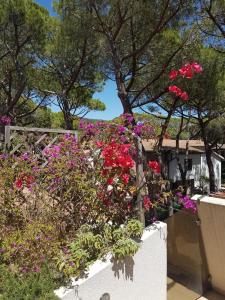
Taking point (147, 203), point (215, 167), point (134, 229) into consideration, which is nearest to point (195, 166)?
point (215, 167)

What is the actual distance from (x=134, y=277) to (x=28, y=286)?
2.98ft

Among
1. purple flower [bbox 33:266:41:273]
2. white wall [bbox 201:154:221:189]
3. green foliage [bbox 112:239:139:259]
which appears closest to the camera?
purple flower [bbox 33:266:41:273]

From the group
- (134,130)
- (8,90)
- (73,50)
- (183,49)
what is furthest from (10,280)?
(8,90)

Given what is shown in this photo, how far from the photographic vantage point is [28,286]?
2.04 m

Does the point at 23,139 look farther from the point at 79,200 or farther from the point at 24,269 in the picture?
the point at 24,269

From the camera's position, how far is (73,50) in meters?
9.72

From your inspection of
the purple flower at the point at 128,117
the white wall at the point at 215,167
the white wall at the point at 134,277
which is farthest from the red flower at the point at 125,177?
the white wall at the point at 215,167

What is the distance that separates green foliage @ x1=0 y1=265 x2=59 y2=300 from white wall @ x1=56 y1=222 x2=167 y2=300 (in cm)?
10

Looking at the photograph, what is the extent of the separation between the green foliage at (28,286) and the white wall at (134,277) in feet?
0.33

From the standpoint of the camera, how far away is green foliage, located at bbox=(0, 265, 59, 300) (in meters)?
1.99

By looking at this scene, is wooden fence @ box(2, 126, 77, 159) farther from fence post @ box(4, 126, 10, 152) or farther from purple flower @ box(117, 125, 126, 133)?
purple flower @ box(117, 125, 126, 133)

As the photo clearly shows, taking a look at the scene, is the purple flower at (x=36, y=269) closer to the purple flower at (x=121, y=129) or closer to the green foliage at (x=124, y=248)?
the green foliage at (x=124, y=248)

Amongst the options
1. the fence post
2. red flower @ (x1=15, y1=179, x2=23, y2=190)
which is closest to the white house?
the fence post

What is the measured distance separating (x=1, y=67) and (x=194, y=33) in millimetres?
6854
